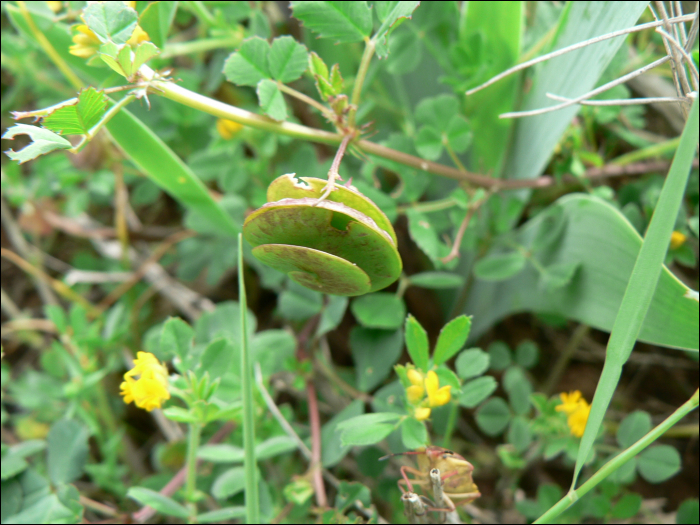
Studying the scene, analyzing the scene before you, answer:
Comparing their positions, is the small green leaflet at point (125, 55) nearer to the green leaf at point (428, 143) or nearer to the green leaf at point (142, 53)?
the green leaf at point (142, 53)

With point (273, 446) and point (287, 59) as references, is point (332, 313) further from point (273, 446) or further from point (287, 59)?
point (287, 59)

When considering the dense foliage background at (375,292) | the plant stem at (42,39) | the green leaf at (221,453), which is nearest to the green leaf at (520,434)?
the dense foliage background at (375,292)

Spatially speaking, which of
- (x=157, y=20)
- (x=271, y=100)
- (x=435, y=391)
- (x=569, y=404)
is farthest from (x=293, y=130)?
(x=569, y=404)

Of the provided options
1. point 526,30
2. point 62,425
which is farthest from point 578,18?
point 62,425

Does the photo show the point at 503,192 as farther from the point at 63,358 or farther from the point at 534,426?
the point at 63,358

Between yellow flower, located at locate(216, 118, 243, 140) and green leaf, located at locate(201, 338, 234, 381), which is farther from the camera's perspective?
yellow flower, located at locate(216, 118, 243, 140)

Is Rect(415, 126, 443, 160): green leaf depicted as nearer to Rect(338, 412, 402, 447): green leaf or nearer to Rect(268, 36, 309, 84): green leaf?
Rect(268, 36, 309, 84): green leaf

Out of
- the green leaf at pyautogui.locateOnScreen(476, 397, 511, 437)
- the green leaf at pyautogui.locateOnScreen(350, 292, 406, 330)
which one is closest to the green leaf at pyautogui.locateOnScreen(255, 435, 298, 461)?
the green leaf at pyautogui.locateOnScreen(350, 292, 406, 330)
